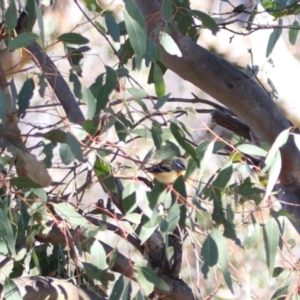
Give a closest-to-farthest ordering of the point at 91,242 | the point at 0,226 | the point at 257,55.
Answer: the point at 0,226, the point at 91,242, the point at 257,55

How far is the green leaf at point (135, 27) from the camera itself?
1046mm

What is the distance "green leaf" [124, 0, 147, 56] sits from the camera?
1.05 meters

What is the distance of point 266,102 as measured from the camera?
1607 mm

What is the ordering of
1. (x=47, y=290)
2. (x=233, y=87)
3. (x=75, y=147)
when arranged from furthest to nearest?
(x=233, y=87)
(x=47, y=290)
(x=75, y=147)

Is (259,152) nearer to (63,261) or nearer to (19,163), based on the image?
(19,163)

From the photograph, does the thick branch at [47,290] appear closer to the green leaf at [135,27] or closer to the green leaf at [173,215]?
the green leaf at [173,215]

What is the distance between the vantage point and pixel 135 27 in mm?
1052

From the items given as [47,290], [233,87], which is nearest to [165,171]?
[47,290]

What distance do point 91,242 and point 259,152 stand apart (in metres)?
0.43

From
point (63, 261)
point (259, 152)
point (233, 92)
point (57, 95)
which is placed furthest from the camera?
point (63, 261)

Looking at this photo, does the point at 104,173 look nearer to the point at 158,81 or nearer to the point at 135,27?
the point at 158,81

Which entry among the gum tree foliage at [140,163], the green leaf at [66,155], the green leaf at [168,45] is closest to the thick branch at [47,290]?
the gum tree foliage at [140,163]

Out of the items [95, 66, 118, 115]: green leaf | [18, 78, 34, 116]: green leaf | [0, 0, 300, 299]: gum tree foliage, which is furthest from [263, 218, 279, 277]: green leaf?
[18, 78, 34, 116]: green leaf

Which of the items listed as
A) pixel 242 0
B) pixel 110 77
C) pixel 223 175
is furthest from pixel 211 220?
pixel 242 0
